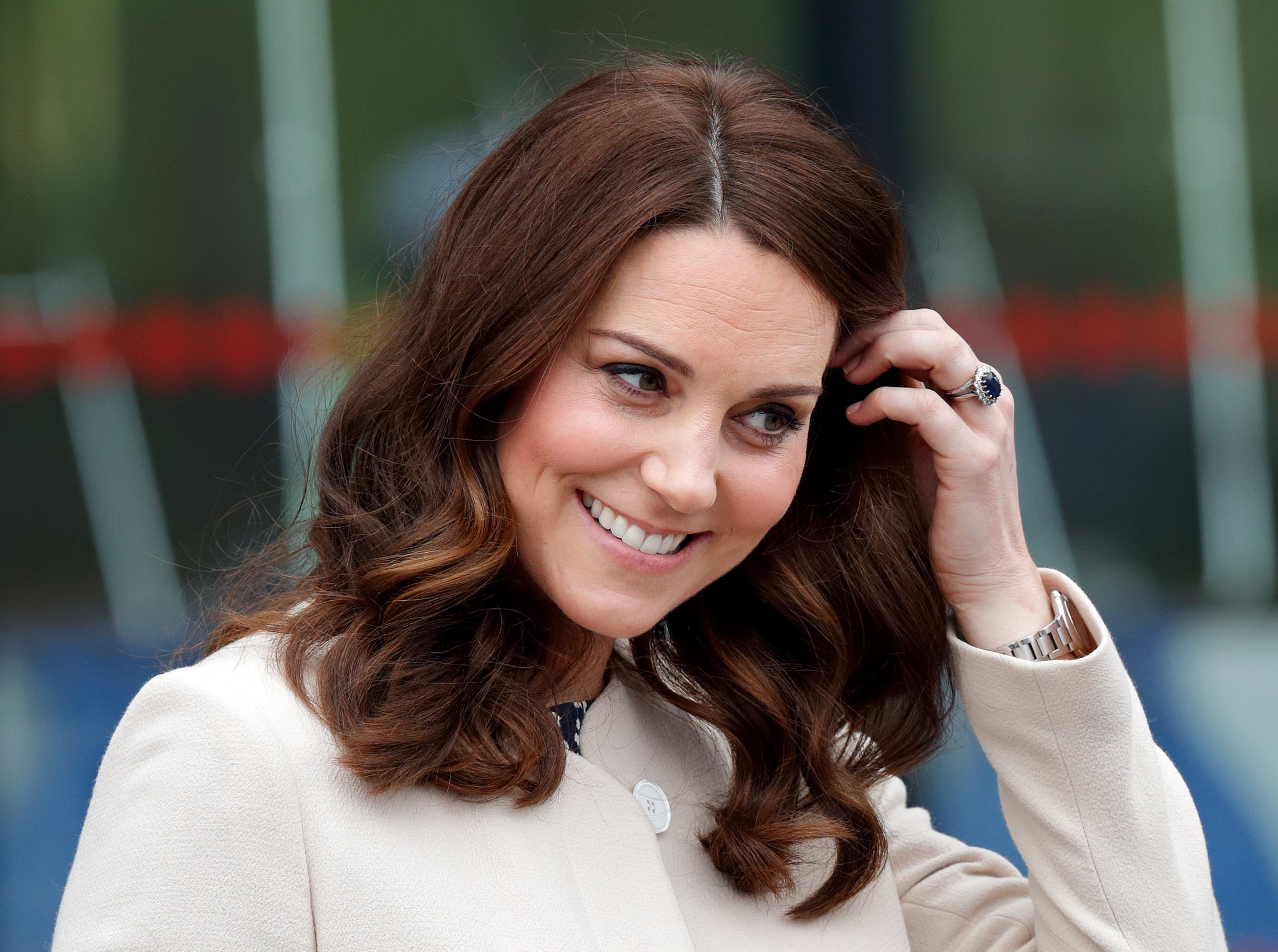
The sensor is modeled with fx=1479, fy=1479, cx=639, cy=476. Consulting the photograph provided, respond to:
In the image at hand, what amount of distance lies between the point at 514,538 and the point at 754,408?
324mm

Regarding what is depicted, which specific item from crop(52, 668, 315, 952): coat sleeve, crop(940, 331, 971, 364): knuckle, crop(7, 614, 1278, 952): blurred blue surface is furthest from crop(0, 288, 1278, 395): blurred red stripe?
crop(52, 668, 315, 952): coat sleeve

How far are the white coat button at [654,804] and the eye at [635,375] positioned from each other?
0.52 meters

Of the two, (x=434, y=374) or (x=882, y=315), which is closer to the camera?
(x=434, y=374)

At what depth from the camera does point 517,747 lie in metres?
1.68

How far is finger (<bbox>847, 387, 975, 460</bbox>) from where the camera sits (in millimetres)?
2023

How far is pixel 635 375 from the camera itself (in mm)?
1689

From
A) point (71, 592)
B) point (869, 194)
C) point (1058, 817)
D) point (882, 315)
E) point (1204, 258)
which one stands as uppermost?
point (869, 194)

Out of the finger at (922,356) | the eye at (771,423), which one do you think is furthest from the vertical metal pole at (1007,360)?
the eye at (771,423)

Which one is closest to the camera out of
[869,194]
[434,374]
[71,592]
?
[434,374]

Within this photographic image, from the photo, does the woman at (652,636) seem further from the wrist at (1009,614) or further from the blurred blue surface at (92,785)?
the blurred blue surface at (92,785)

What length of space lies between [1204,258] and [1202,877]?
9.25 ft

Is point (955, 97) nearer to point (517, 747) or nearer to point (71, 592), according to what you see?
point (71, 592)

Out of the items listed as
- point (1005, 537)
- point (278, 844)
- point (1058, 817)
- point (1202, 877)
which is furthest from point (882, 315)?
point (278, 844)

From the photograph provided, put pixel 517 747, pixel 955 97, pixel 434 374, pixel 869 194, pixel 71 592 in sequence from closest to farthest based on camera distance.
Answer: pixel 517 747, pixel 434 374, pixel 869 194, pixel 71 592, pixel 955 97
